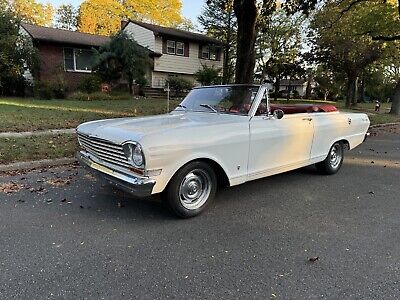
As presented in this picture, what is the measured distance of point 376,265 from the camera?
298 centimetres

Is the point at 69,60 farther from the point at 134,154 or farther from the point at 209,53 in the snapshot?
the point at 134,154

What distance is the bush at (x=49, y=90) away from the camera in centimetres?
1820

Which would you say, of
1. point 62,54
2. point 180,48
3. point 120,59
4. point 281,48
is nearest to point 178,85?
point 180,48

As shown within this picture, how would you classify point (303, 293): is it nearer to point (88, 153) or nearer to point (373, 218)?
point (373, 218)

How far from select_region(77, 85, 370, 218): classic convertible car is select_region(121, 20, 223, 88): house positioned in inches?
836

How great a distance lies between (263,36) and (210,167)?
27.6m

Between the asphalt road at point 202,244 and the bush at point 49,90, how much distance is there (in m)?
14.6

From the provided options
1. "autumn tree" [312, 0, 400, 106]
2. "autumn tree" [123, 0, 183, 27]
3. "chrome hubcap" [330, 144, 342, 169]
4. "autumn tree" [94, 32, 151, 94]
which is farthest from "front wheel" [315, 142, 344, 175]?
"autumn tree" [123, 0, 183, 27]

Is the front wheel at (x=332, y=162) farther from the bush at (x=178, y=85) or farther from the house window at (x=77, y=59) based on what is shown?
the house window at (x=77, y=59)

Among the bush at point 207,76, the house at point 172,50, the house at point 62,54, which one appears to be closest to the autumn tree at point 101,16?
the house at point 172,50

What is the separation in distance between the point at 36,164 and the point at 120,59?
609 inches

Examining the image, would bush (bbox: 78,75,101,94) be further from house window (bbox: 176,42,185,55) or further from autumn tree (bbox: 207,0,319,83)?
autumn tree (bbox: 207,0,319,83)

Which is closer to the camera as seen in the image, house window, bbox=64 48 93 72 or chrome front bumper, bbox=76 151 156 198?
chrome front bumper, bbox=76 151 156 198

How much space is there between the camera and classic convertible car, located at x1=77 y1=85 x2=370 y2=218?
348cm
